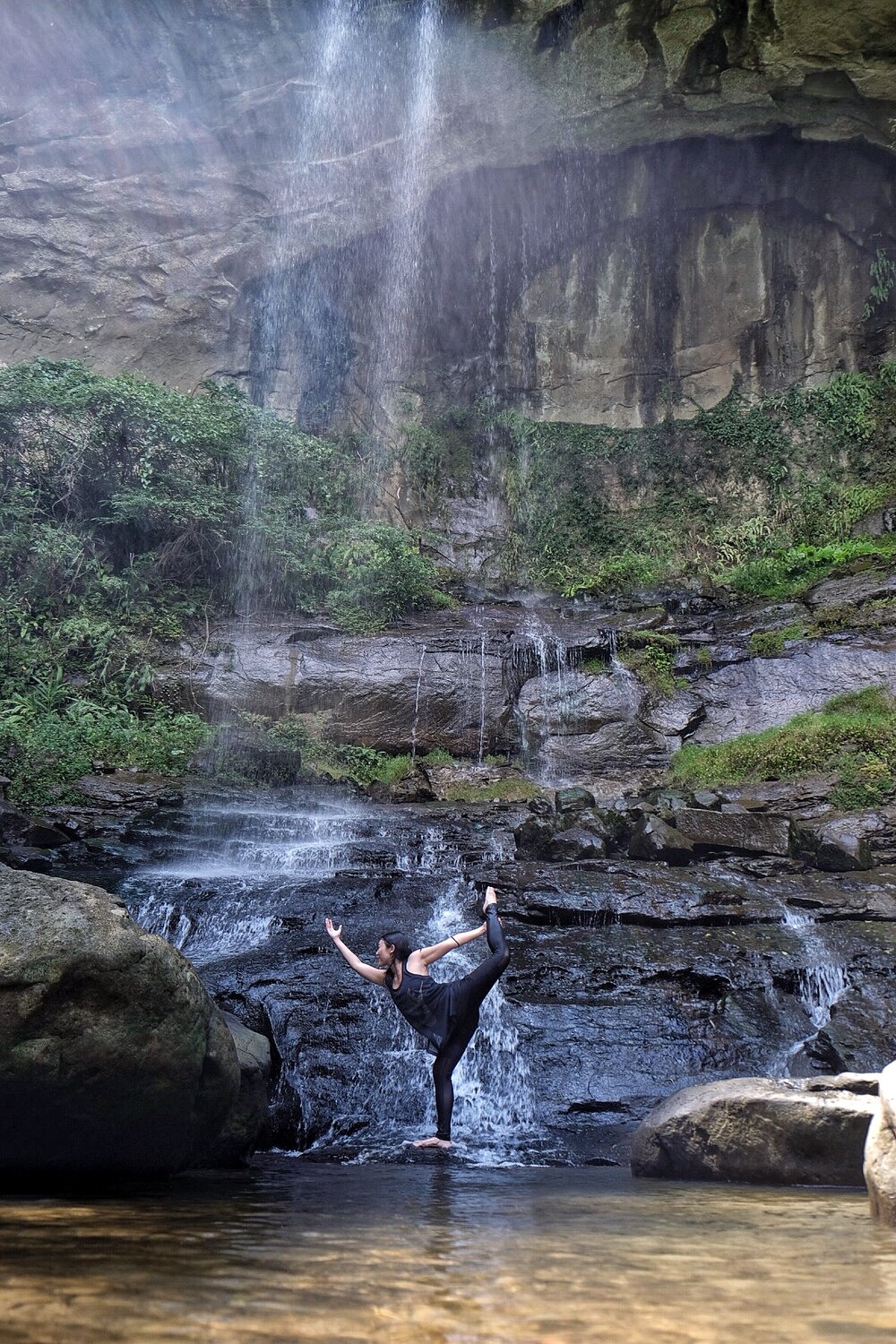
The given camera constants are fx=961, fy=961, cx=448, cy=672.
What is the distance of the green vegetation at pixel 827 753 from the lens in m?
12.0

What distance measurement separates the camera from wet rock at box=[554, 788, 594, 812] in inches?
474

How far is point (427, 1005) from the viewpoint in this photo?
19.4ft

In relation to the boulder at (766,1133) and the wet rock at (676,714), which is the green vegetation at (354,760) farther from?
the boulder at (766,1133)

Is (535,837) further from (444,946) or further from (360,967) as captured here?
(360,967)

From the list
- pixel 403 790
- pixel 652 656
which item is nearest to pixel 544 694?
pixel 652 656

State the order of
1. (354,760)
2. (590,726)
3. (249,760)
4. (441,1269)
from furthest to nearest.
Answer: (590,726), (354,760), (249,760), (441,1269)

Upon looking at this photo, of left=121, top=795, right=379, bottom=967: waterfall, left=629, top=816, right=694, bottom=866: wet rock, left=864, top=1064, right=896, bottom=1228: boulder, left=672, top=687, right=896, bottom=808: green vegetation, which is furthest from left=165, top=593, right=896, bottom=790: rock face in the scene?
left=864, top=1064, right=896, bottom=1228: boulder

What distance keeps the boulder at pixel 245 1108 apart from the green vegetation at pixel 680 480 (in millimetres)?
14654

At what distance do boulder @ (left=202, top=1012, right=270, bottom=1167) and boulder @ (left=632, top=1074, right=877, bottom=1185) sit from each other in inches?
85.6

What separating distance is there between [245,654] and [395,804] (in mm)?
4135

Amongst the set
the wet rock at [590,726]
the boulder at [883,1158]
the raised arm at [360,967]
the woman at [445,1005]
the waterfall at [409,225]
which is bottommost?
the boulder at [883,1158]

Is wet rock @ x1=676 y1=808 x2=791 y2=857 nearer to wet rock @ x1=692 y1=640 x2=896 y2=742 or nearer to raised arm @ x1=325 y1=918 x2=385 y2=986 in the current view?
wet rock @ x1=692 y1=640 x2=896 y2=742

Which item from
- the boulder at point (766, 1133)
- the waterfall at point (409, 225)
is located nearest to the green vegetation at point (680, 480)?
the waterfall at point (409, 225)

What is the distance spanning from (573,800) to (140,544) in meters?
10.0
